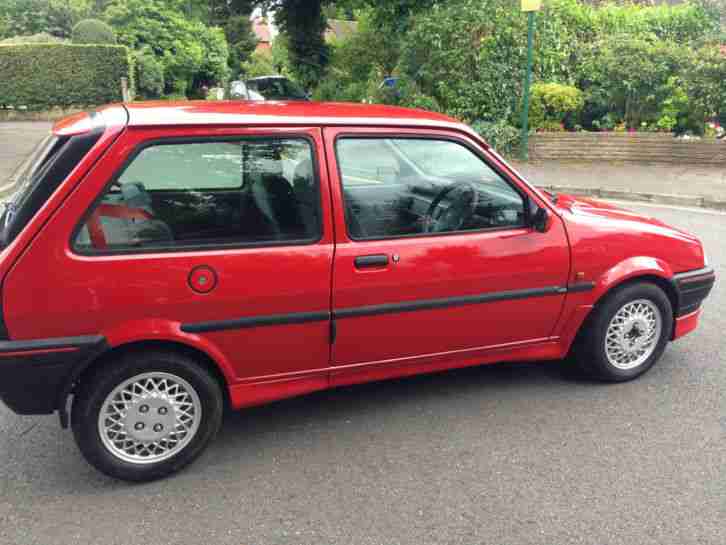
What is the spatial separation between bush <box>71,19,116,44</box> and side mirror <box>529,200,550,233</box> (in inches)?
1009

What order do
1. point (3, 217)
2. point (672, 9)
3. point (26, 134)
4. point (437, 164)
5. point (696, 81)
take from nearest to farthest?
point (3, 217) < point (437, 164) < point (696, 81) < point (672, 9) < point (26, 134)

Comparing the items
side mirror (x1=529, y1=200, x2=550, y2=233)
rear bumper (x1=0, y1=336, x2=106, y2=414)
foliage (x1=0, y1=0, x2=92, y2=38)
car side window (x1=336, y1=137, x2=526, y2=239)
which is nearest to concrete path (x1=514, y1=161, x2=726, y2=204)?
side mirror (x1=529, y1=200, x2=550, y2=233)

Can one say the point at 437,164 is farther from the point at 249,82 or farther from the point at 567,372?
the point at 249,82

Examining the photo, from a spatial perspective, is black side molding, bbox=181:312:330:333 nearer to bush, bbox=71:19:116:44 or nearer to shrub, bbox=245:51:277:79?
bush, bbox=71:19:116:44

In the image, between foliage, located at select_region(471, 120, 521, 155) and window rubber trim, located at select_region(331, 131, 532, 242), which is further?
foliage, located at select_region(471, 120, 521, 155)

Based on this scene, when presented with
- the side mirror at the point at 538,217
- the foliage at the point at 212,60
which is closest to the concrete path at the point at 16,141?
the side mirror at the point at 538,217

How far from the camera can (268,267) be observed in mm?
3162

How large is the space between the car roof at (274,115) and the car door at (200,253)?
0.20 ft

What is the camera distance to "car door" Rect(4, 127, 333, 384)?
2.86 m

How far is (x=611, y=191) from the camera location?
10.7m

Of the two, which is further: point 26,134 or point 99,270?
point 26,134

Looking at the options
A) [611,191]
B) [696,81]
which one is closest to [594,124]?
[696,81]

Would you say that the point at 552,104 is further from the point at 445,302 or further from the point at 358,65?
the point at 445,302

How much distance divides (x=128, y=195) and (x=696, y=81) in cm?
1262
